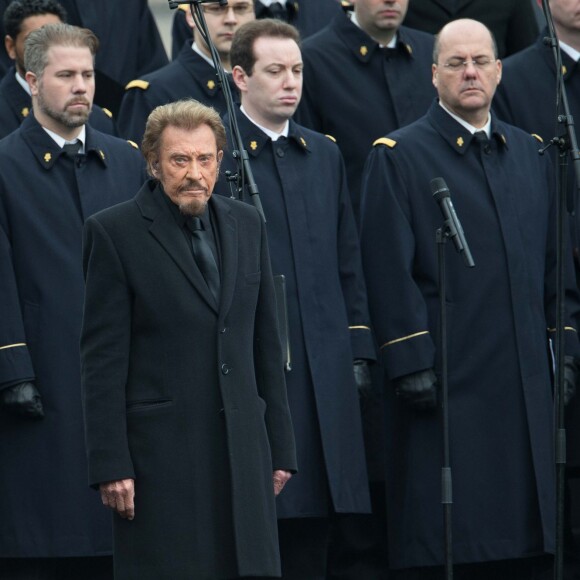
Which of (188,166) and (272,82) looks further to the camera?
(272,82)

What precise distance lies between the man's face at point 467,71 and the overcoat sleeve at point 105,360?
2.23 metres

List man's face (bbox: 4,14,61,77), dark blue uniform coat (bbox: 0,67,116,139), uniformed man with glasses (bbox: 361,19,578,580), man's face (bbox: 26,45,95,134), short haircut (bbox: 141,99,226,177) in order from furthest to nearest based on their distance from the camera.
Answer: man's face (bbox: 4,14,61,77) < dark blue uniform coat (bbox: 0,67,116,139) < uniformed man with glasses (bbox: 361,19,578,580) < man's face (bbox: 26,45,95,134) < short haircut (bbox: 141,99,226,177)

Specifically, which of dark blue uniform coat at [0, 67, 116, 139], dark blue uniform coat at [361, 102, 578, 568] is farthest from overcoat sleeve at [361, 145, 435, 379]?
dark blue uniform coat at [0, 67, 116, 139]

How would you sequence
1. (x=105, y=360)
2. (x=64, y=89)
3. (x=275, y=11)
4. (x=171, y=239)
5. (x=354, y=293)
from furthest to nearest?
(x=275, y=11), (x=354, y=293), (x=64, y=89), (x=171, y=239), (x=105, y=360)

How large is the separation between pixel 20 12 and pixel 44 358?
1.91m

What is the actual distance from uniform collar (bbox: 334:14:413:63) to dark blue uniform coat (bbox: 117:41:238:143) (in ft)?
2.20

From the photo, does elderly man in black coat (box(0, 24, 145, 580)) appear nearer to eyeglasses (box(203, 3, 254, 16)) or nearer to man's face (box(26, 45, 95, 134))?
man's face (box(26, 45, 95, 134))

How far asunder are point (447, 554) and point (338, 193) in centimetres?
172

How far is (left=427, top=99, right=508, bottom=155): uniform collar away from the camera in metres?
7.12

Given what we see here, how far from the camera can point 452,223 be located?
597 centimetres

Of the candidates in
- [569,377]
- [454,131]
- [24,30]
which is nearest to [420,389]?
[569,377]

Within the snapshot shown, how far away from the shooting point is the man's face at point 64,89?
6.72 m

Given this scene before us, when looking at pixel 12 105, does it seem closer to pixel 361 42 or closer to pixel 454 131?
pixel 361 42

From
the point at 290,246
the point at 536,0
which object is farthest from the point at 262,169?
the point at 536,0
